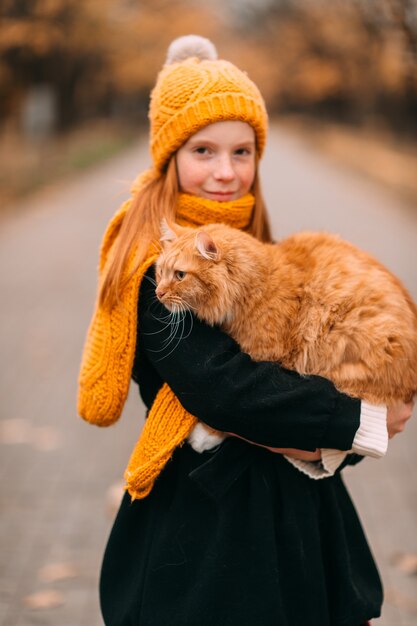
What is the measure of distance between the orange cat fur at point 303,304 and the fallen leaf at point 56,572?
2.42m

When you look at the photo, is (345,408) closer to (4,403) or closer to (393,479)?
(393,479)

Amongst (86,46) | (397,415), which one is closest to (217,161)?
(397,415)

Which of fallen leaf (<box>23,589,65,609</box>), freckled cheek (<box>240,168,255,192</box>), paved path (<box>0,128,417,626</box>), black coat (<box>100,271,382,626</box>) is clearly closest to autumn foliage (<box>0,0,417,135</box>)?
paved path (<box>0,128,417,626</box>)

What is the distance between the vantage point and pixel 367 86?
1372 inches

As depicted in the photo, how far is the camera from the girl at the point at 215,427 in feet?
6.16

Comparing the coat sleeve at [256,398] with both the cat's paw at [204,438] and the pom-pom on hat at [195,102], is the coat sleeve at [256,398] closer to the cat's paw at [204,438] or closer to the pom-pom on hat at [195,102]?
the cat's paw at [204,438]

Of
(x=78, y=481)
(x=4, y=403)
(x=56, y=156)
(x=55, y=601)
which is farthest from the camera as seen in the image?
(x=56, y=156)

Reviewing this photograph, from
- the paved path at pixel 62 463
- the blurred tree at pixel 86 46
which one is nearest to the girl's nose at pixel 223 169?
the paved path at pixel 62 463

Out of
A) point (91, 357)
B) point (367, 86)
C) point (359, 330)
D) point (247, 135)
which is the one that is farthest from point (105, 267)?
point (367, 86)

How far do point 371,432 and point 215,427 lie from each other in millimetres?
405

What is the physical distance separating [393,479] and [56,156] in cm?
2038

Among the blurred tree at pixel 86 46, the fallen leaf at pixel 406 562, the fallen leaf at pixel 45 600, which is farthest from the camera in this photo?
the blurred tree at pixel 86 46

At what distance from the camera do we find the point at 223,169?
7.06 ft

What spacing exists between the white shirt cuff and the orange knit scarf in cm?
45
